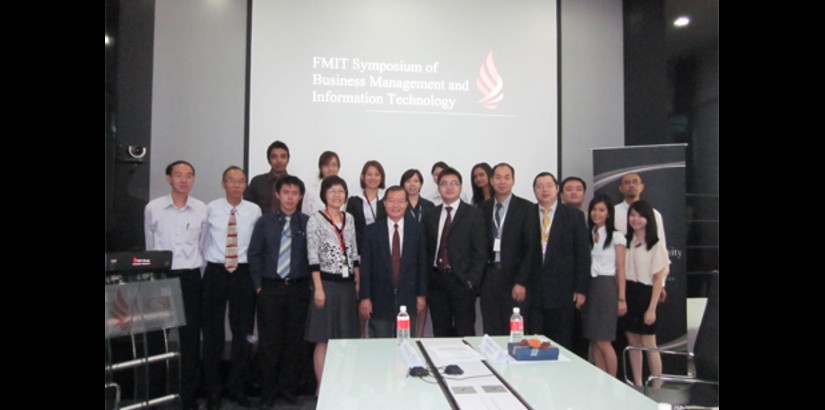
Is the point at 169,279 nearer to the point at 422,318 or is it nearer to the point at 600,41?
the point at 422,318

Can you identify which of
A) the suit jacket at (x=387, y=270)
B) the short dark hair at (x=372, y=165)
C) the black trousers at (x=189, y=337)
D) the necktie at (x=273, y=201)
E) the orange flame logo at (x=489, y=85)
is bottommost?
→ the black trousers at (x=189, y=337)

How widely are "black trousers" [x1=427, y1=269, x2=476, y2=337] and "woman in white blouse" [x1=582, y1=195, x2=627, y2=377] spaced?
965mm

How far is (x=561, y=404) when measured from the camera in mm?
1859

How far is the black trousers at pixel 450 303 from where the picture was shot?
4051 mm

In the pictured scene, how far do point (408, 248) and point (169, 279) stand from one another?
1.66 m

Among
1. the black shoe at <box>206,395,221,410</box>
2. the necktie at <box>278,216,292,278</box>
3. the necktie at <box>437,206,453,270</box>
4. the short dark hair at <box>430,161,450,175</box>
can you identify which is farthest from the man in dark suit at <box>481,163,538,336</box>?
the black shoe at <box>206,395,221,410</box>

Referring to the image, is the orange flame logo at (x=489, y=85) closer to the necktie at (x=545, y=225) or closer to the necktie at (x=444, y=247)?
the necktie at (x=545, y=225)

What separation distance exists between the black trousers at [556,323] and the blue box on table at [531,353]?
171cm

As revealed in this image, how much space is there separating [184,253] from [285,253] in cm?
75

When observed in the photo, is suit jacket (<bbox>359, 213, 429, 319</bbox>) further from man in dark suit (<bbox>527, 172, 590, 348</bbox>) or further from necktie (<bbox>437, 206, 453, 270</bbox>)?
man in dark suit (<bbox>527, 172, 590, 348</bbox>)

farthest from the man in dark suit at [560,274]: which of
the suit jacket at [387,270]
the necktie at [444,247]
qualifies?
the suit jacket at [387,270]
